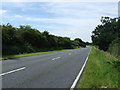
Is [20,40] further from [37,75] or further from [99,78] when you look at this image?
[99,78]

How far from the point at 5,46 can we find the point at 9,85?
91.9 feet

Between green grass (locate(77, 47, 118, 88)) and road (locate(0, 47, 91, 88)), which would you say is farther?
green grass (locate(77, 47, 118, 88))

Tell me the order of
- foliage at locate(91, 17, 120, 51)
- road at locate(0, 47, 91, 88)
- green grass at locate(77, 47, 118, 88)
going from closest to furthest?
road at locate(0, 47, 91, 88) → green grass at locate(77, 47, 118, 88) → foliage at locate(91, 17, 120, 51)

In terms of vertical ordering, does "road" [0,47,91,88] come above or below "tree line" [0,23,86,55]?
below

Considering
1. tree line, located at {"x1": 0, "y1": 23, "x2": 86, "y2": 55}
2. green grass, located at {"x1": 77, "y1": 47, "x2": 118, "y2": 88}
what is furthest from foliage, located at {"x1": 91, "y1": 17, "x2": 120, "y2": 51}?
green grass, located at {"x1": 77, "y1": 47, "x2": 118, "y2": 88}

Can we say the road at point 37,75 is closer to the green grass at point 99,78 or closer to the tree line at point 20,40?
the green grass at point 99,78

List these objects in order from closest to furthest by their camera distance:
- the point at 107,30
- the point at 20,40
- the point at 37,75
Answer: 1. the point at 37,75
2. the point at 20,40
3. the point at 107,30

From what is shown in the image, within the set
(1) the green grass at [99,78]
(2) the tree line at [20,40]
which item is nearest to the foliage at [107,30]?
(2) the tree line at [20,40]

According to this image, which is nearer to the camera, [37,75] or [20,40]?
[37,75]

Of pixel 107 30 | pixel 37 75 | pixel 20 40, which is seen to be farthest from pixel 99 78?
pixel 107 30

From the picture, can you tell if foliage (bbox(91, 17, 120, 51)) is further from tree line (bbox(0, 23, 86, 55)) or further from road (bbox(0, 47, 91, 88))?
road (bbox(0, 47, 91, 88))

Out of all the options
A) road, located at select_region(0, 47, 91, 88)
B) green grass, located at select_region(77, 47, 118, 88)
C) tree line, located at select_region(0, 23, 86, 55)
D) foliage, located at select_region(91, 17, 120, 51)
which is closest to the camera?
road, located at select_region(0, 47, 91, 88)

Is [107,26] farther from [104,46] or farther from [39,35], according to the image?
[39,35]

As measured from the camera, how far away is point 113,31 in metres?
79.8
